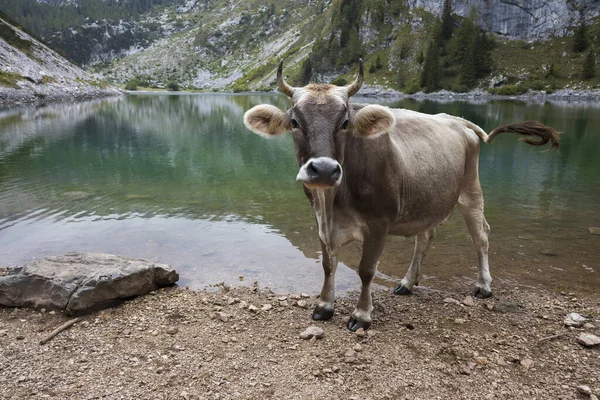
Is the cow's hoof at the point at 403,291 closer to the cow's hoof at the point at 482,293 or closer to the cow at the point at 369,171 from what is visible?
the cow at the point at 369,171

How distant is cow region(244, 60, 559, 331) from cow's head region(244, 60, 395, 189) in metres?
0.01

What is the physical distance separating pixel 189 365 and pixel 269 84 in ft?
660

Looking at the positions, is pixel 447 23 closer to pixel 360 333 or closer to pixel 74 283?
pixel 360 333

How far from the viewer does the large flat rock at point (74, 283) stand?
6590mm

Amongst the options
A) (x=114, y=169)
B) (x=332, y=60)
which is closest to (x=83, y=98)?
(x=114, y=169)

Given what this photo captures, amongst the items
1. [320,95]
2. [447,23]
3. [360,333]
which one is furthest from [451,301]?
[447,23]

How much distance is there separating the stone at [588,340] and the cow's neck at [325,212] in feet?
11.6

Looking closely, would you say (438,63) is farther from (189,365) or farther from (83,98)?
(189,365)

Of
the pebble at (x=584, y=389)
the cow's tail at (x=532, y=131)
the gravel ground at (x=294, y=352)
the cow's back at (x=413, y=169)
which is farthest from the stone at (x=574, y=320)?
the cow's tail at (x=532, y=131)

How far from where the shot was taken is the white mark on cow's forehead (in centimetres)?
510

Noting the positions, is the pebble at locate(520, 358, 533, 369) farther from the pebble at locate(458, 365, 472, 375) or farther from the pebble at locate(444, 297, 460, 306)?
the pebble at locate(444, 297, 460, 306)

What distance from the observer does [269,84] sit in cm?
19725

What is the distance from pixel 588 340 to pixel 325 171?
170 inches

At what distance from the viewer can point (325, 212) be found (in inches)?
226
